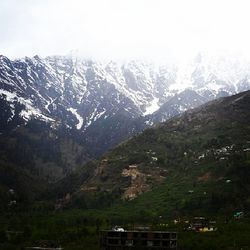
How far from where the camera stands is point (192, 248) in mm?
199375

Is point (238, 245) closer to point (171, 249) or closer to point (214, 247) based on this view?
point (214, 247)

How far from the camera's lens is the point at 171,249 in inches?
7864

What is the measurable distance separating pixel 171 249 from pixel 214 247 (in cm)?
1323

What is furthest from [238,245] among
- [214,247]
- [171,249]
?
[171,249]

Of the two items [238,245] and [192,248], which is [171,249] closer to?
[192,248]

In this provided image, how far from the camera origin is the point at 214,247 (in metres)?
199

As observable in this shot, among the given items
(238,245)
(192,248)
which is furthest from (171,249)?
(238,245)

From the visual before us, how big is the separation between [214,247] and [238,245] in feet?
24.2

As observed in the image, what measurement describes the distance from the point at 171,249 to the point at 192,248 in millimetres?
6475

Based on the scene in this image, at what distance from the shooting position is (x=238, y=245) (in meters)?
199

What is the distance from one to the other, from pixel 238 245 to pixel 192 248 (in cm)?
1414
